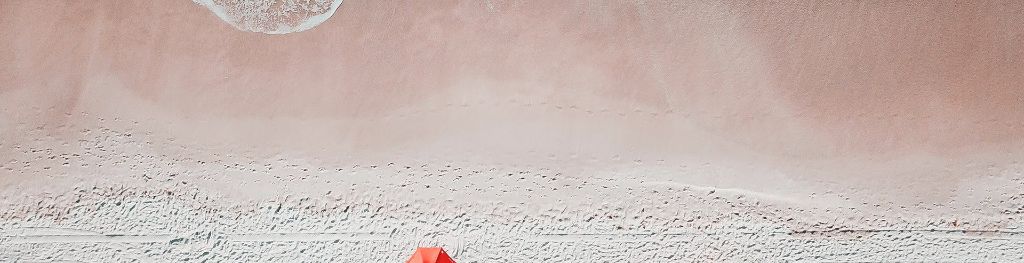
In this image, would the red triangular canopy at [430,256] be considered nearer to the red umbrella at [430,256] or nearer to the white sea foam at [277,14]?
the red umbrella at [430,256]

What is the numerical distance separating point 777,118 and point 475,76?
1.06 metres

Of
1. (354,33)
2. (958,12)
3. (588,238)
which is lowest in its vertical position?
(588,238)

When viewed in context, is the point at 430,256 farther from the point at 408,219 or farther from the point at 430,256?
the point at 408,219

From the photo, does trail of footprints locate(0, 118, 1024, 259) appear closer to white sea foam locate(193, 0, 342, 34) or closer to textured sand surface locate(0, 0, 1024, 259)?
textured sand surface locate(0, 0, 1024, 259)

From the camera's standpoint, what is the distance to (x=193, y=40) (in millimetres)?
2572

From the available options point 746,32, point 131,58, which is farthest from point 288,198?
point 746,32

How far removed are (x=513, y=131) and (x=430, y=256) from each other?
1.83ft

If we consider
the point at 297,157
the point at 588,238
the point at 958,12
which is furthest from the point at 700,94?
the point at 297,157

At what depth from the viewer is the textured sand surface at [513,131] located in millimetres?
2473

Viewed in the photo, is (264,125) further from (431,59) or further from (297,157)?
(431,59)

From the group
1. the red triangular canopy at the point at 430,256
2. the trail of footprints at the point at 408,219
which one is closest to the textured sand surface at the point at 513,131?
the trail of footprints at the point at 408,219

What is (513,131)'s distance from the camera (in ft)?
8.40

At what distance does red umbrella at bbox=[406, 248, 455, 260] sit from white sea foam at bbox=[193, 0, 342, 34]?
0.92m

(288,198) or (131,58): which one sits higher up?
(131,58)
